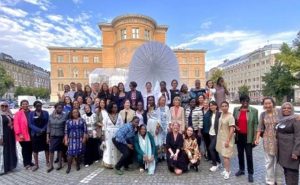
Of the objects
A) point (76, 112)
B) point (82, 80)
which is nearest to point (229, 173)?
point (76, 112)

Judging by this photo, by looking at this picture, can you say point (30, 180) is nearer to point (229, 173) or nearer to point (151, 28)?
point (229, 173)

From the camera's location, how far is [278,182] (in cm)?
473

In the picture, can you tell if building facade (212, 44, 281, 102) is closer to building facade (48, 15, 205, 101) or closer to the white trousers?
building facade (48, 15, 205, 101)

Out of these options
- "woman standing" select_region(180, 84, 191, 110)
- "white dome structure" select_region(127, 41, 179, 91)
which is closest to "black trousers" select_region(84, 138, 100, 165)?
"woman standing" select_region(180, 84, 191, 110)

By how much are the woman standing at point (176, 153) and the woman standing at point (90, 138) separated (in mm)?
2103

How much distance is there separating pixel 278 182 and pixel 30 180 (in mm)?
5470

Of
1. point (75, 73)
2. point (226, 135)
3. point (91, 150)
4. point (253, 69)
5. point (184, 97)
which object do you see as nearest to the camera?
point (226, 135)

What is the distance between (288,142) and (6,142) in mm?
6626

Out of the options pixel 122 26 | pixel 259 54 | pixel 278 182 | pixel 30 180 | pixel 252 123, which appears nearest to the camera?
pixel 278 182

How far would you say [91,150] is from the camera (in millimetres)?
6805

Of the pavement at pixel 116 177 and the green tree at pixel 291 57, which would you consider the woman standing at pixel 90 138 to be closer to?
the pavement at pixel 116 177

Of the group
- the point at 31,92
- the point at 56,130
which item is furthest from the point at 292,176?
the point at 31,92

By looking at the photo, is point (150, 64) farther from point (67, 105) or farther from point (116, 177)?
point (116, 177)

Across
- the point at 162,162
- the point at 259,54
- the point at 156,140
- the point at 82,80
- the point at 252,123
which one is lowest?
the point at 162,162
